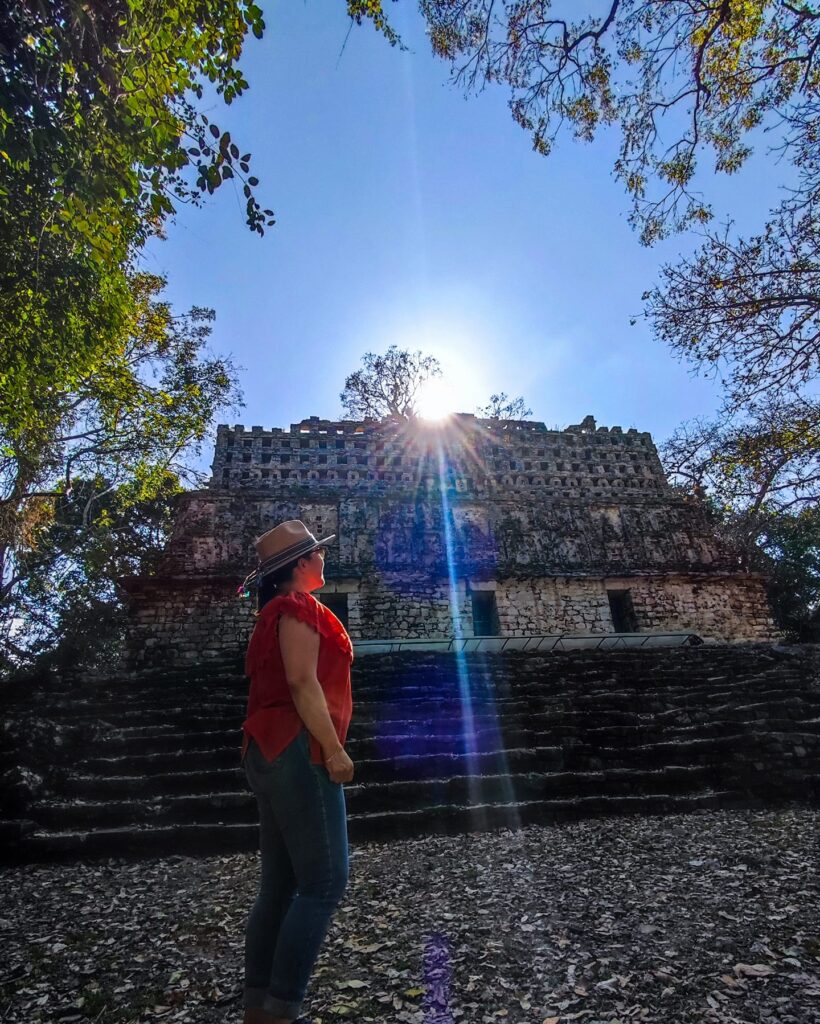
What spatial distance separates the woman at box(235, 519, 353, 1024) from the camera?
1701mm

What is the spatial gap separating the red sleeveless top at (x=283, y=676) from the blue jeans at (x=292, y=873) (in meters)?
0.06

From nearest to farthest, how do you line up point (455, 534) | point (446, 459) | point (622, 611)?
point (622, 611) → point (455, 534) → point (446, 459)

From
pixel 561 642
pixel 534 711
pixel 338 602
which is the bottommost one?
pixel 534 711

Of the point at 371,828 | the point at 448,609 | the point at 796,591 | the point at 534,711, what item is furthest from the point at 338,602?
the point at 796,591

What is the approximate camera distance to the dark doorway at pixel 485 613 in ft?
48.1

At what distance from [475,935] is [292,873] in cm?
153

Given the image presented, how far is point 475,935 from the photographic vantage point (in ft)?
9.30

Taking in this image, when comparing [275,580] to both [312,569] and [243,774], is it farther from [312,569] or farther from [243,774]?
[243,774]

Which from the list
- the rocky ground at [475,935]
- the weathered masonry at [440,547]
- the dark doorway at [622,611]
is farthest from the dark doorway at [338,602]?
the rocky ground at [475,935]

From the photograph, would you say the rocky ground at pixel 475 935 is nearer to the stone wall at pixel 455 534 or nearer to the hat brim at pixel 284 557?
the hat brim at pixel 284 557

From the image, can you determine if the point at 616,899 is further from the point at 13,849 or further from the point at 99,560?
the point at 99,560

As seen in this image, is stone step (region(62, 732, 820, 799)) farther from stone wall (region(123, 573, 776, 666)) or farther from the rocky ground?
stone wall (region(123, 573, 776, 666))

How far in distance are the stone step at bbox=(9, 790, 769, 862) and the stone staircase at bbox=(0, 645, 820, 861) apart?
0.01 metres

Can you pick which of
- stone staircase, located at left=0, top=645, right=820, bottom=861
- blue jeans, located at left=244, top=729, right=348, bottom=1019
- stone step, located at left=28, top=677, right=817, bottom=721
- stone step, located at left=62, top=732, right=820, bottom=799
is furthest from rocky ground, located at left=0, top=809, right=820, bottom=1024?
stone step, located at left=28, top=677, right=817, bottom=721
